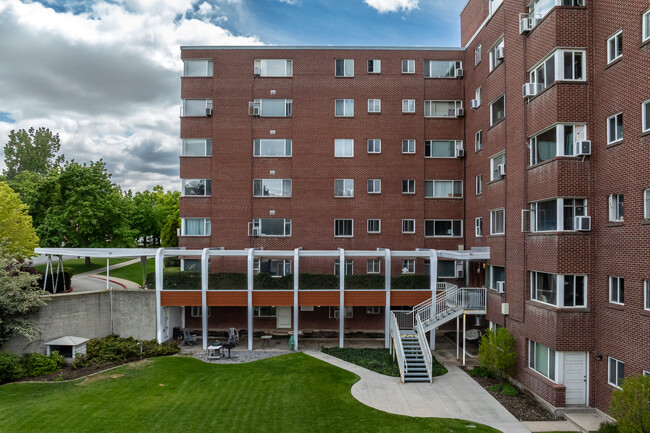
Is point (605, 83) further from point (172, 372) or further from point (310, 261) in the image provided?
point (172, 372)

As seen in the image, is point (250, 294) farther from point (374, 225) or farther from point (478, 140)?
point (478, 140)

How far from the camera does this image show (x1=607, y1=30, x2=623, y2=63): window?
41.3 feet

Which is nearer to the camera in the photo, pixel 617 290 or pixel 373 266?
pixel 617 290

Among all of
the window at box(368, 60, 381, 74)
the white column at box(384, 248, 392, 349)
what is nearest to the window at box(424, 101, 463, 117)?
the window at box(368, 60, 381, 74)

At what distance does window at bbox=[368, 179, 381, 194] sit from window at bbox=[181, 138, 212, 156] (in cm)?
1033

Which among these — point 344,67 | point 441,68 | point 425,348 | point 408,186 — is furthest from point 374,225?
point 441,68

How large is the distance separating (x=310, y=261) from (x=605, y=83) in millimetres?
17127

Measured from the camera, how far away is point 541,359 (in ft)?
48.4

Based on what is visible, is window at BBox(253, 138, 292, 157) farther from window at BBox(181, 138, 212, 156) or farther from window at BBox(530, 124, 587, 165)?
window at BBox(530, 124, 587, 165)

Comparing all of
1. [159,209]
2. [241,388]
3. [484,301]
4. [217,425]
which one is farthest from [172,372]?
[159,209]

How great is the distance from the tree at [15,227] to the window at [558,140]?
30881 mm

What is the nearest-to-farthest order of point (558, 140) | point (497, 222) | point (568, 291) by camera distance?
point (568, 291)
point (558, 140)
point (497, 222)

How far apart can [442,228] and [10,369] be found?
76.9 feet

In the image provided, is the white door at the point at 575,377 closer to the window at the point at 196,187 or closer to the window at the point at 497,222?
the window at the point at 497,222
